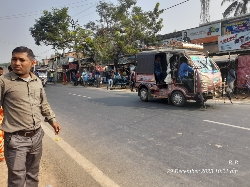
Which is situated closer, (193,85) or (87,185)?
(87,185)

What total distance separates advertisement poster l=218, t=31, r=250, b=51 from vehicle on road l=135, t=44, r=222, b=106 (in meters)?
6.49

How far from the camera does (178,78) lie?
9.46 metres

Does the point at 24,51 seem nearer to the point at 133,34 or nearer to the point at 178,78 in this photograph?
the point at 178,78

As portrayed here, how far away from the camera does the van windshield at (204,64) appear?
30.0 feet

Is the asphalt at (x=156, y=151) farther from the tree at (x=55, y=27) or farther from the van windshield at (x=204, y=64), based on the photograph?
the tree at (x=55, y=27)

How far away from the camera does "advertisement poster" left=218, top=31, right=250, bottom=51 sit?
577 inches

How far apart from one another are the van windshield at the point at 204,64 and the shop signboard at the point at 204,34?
31.9 feet

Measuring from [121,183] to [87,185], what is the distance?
1.61ft

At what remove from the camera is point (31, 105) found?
265 centimetres

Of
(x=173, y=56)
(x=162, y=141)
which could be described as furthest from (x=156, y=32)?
(x=162, y=141)

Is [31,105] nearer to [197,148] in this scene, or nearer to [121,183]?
[121,183]
